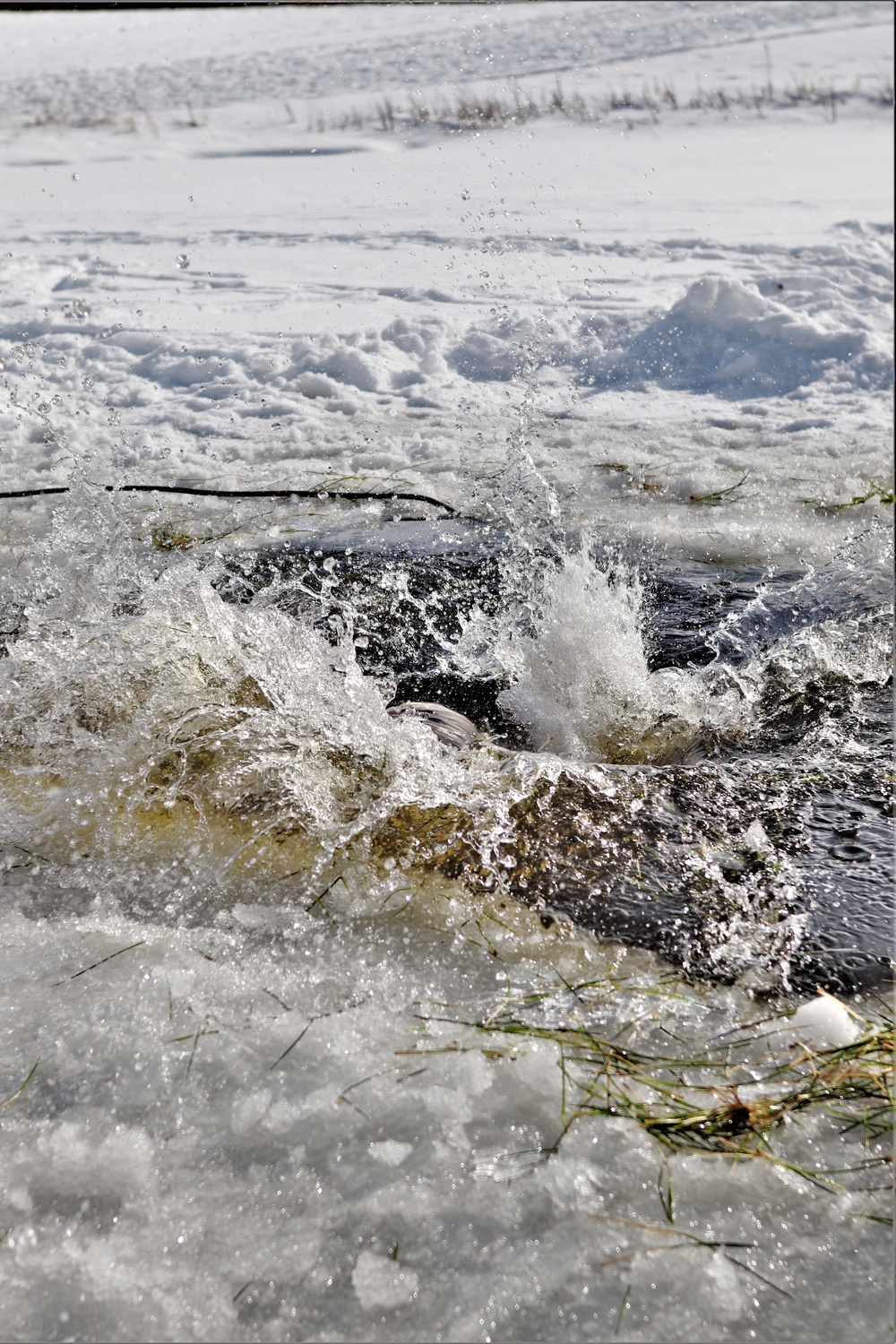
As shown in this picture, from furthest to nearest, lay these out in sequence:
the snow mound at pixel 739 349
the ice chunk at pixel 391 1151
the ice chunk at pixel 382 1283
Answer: the snow mound at pixel 739 349 < the ice chunk at pixel 391 1151 < the ice chunk at pixel 382 1283

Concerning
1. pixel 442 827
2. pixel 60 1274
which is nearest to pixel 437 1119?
pixel 60 1274

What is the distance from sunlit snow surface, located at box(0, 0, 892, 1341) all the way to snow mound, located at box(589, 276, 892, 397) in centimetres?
3

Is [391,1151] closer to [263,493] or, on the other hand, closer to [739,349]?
[263,493]

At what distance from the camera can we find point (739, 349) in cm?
492

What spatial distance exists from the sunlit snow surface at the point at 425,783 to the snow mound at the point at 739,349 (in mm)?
29

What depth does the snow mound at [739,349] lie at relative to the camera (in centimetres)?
471

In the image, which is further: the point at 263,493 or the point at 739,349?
the point at 739,349

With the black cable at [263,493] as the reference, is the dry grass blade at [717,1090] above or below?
below

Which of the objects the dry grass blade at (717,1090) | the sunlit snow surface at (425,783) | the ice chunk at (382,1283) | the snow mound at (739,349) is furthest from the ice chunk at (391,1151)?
the snow mound at (739,349)

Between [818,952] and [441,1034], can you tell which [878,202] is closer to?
[818,952]

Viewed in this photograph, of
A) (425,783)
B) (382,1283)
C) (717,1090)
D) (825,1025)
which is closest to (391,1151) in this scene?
(382,1283)

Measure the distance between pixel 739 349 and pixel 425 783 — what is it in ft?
12.9

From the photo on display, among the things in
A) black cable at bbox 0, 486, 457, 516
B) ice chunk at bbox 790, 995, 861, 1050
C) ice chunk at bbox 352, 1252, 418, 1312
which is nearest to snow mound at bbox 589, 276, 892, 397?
black cable at bbox 0, 486, 457, 516

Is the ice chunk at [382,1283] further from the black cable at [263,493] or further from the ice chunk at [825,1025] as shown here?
the black cable at [263,493]
